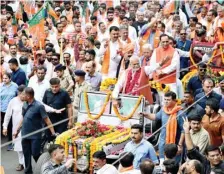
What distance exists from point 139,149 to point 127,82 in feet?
9.70

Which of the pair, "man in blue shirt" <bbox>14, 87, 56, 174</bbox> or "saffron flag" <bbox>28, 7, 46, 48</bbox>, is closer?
"man in blue shirt" <bbox>14, 87, 56, 174</bbox>

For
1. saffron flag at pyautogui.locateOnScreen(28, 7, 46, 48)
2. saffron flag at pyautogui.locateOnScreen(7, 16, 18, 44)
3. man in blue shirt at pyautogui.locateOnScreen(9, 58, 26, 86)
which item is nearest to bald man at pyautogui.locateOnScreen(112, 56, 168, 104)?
man in blue shirt at pyautogui.locateOnScreen(9, 58, 26, 86)

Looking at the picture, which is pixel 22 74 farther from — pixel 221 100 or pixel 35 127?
pixel 221 100

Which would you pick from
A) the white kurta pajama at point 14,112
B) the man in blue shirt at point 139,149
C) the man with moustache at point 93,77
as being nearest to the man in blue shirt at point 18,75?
the white kurta pajama at point 14,112

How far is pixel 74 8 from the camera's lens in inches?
1012

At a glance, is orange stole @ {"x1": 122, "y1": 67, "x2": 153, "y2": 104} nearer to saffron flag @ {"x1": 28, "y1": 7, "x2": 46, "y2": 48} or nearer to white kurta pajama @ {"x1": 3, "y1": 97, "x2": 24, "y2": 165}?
white kurta pajama @ {"x1": 3, "y1": 97, "x2": 24, "y2": 165}

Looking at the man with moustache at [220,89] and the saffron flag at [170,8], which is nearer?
the man with moustache at [220,89]

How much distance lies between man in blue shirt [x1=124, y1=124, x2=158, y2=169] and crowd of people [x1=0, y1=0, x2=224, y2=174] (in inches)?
0.7

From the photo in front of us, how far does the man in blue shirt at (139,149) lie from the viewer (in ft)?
41.3

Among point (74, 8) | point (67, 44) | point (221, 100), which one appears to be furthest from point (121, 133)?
point (74, 8)

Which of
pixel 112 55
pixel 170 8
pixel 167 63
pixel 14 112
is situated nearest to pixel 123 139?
pixel 167 63

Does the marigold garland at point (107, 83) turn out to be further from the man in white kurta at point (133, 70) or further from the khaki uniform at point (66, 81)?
the khaki uniform at point (66, 81)

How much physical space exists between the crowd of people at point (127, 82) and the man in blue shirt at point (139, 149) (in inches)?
0.7

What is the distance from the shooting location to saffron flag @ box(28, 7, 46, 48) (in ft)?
61.0
